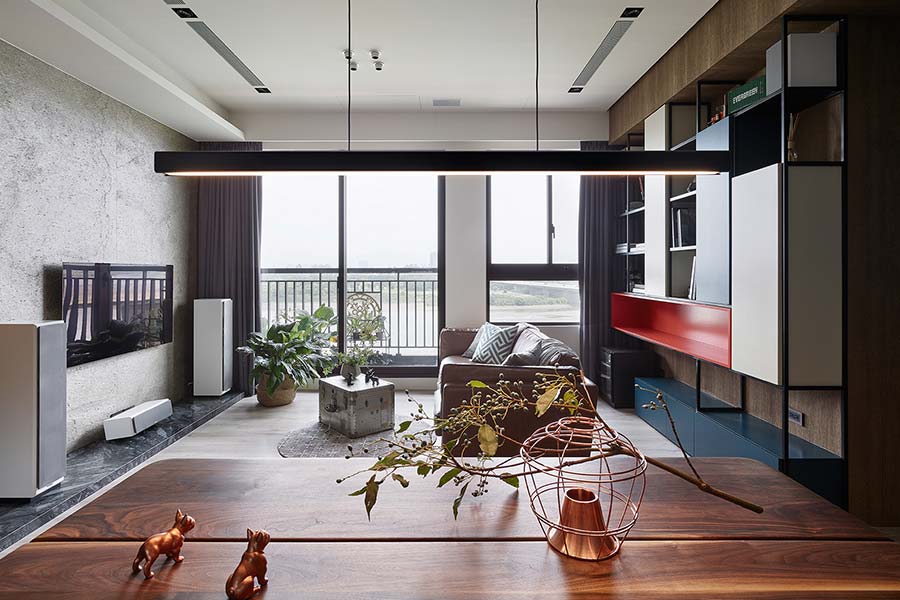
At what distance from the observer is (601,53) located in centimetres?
409

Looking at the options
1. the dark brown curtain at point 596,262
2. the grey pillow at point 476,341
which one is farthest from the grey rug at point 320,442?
the dark brown curtain at point 596,262

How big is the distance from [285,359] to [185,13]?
2.88 metres

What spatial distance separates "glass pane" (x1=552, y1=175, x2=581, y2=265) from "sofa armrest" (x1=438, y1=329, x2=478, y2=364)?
1308 mm

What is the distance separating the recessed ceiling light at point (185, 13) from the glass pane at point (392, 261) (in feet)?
8.42

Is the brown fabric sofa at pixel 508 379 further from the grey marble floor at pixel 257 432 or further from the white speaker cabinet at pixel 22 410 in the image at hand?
the white speaker cabinet at pixel 22 410

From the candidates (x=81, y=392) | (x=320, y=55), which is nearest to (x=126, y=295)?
(x=81, y=392)

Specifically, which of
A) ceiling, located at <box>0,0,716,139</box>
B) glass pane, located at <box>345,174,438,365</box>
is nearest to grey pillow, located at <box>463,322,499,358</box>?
glass pane, located at <box>345,174,438,365</box>

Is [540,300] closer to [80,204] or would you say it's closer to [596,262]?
[596,262]

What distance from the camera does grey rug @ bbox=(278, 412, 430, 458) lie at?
3.85 metres

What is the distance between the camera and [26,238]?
10.6 ft

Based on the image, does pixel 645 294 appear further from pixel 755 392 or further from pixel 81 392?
pixel 81 392

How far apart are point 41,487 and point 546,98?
4.79m

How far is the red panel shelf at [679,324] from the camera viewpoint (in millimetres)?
3842

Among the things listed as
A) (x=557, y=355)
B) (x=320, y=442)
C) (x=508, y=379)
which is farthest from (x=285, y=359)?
(x=508, y=379)
